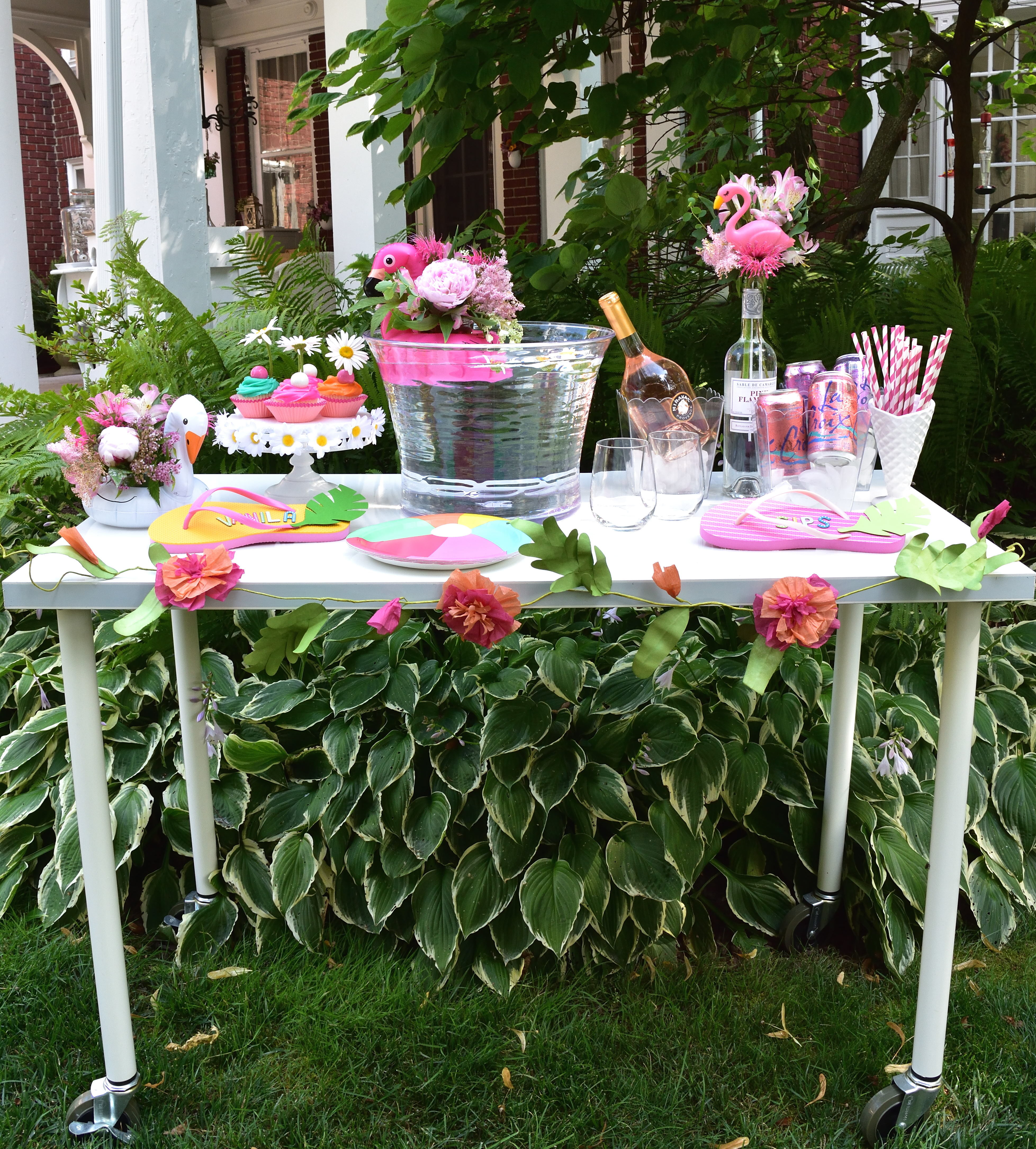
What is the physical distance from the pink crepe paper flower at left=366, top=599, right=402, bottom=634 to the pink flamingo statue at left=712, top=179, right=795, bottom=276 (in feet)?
2.80

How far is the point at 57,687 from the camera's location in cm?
257

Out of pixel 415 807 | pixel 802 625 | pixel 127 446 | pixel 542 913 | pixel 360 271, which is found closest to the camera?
pixel 802 625

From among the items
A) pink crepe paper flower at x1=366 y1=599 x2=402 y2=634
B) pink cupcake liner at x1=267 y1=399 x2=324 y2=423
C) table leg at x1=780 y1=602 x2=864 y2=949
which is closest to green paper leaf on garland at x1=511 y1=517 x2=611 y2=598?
pink crepe paper flower at x1=366 y1=599 x2=402 y2=634

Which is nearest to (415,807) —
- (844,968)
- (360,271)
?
(844,968)

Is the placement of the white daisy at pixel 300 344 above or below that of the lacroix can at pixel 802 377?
above

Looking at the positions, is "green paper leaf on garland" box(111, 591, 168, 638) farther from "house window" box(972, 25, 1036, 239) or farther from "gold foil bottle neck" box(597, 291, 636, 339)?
"house window" box(972, 25, 1036, 239)

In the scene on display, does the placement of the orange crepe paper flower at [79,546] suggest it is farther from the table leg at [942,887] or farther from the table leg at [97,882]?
the table leg at [942,887]

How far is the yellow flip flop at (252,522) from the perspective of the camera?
5.28 ft

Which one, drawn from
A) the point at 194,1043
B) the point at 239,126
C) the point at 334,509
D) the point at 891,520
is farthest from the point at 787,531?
the point at 239,126

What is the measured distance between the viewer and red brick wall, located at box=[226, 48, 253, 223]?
1011 cm

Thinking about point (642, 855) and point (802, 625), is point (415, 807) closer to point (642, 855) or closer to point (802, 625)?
point (642, 855)

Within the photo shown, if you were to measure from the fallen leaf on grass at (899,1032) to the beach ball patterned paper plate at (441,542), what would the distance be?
3.80 ft

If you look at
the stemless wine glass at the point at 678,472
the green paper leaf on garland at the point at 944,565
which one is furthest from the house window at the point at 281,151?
the green paper leaf on garland at the point at 944,565

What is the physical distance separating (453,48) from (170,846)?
1891 millimetres
